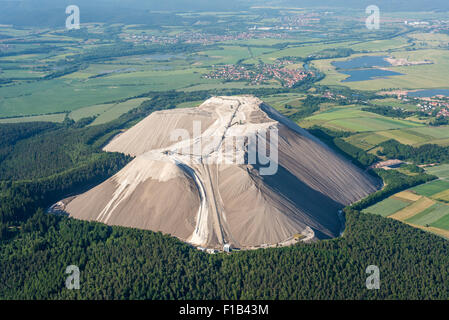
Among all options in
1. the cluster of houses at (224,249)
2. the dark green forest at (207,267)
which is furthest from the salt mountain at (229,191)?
the dark green forest at (207,267)

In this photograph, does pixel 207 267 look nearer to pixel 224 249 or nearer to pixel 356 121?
pixel 224 249

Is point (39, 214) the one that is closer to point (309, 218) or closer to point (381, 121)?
point (309, 218)

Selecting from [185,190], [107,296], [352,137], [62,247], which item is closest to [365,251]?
[185,190]

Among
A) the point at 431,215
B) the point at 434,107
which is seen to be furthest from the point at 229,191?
the point at 434,107

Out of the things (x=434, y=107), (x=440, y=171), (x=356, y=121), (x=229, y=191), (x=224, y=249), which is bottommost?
(x=224, y=249)

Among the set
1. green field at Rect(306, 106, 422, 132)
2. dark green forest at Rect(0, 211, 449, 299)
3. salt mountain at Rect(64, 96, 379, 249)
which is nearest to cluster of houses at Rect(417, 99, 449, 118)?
green field at Rect(306, 106, 422, 132)

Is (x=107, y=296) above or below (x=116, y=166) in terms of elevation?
below

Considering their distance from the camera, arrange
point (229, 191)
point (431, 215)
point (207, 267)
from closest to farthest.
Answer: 1. point (207, 267)
2. point (229, 191)
3. point (431, 215)
